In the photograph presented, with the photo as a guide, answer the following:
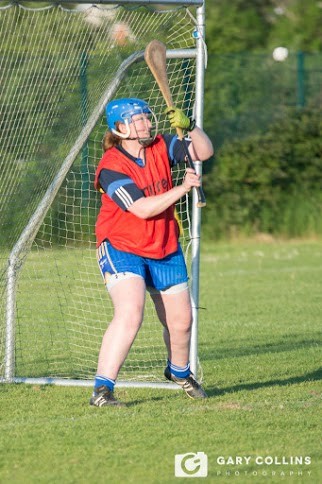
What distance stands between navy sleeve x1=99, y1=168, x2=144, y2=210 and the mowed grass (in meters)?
1.19

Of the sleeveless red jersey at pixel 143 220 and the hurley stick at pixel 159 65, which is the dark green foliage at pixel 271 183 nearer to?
the hurley stick at pixel 159 65

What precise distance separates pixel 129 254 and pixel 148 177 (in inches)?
17.9

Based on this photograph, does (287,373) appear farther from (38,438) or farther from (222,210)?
(222,210)

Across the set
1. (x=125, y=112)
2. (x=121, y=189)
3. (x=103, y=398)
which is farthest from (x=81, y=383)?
(x=125, y=112)

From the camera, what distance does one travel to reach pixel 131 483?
484 centimetres

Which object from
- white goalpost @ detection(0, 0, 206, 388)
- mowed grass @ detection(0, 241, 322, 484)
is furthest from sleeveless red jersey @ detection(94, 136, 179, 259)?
mowed grass @ detection(0, 241, 322, 484)

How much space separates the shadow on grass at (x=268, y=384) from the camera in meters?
6.91

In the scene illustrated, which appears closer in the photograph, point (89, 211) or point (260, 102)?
point (89, 211)

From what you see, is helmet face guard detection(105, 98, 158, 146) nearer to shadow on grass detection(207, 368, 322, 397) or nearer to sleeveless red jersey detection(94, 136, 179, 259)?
sleeveless red jersey detection(94, 136, 179, 259)

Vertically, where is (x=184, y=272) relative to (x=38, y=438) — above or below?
above

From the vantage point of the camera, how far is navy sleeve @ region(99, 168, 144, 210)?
6145 mm

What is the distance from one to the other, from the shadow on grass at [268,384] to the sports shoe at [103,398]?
0.74 m

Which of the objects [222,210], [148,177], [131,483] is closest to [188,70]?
[148,177]

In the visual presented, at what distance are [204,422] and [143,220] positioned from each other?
3.88ft
